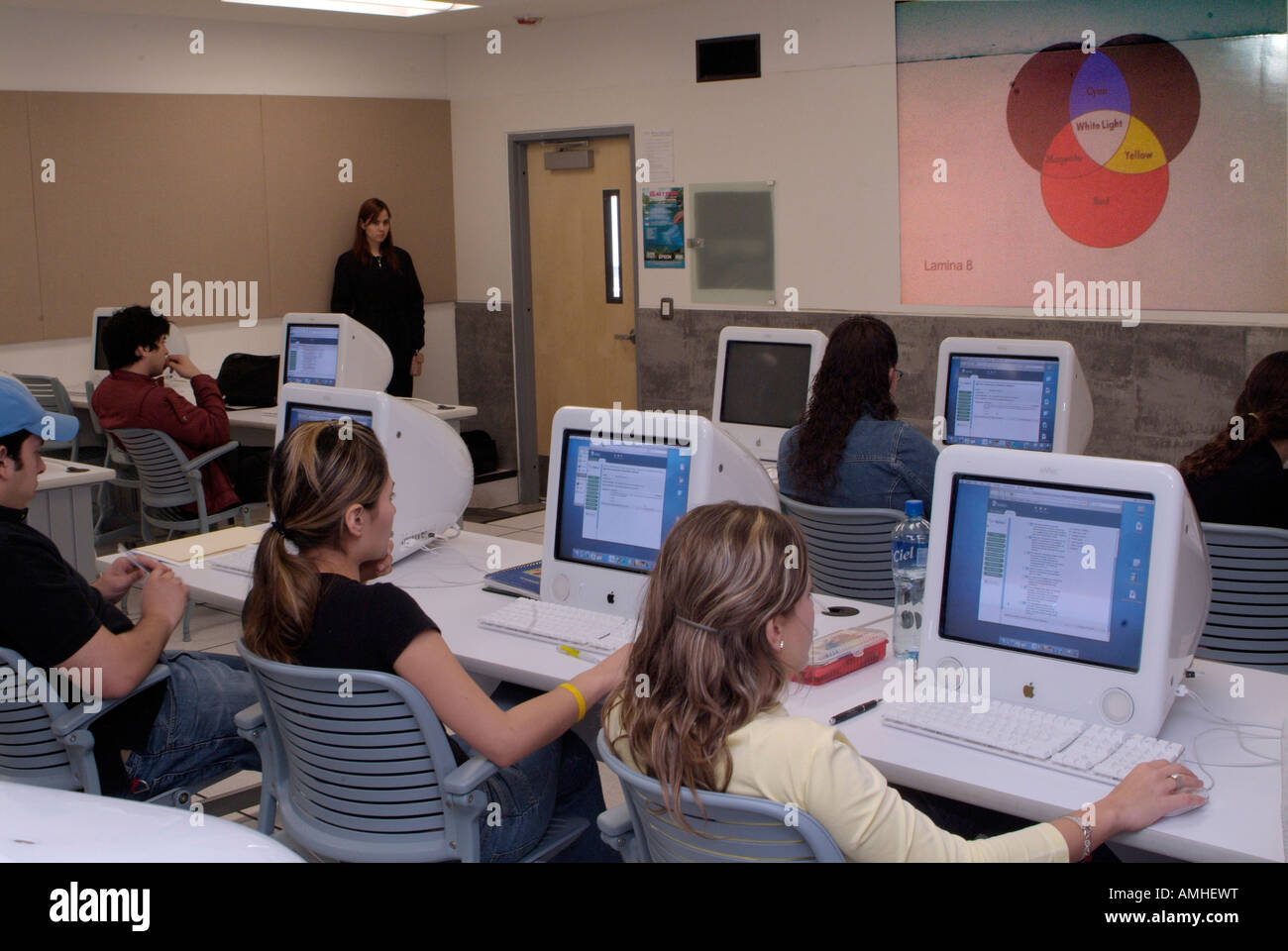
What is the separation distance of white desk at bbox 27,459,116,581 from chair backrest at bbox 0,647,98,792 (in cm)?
211

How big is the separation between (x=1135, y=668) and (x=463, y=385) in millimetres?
6703

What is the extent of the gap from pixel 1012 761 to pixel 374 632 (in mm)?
1022

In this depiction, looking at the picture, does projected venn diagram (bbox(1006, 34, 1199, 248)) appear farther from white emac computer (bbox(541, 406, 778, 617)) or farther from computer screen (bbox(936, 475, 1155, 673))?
computer screen (bbox(936, 475, 1155, 673))

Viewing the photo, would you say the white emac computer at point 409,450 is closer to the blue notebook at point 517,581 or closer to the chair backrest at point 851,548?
the blue notebook at point 517,581

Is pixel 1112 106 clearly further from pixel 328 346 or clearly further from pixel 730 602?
pixel 730 602

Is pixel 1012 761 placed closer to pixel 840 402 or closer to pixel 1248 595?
pixel 1248 595

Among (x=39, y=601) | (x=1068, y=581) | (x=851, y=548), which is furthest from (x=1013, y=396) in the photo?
(x=39, y=601)

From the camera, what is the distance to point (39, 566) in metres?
2.30

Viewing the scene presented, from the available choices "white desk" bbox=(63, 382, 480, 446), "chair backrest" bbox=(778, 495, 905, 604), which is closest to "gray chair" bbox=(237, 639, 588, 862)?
"chair backrest" bbox=(778, 495, 905, 604)

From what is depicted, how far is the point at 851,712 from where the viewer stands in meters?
2.14

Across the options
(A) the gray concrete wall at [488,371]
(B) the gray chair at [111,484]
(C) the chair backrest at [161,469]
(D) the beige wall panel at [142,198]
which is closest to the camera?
(C) the chair backrest at [161,469]

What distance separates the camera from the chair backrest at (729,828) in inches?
58.1

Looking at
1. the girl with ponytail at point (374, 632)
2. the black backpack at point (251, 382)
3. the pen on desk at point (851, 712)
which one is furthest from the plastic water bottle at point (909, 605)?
the black backpack at point (251, 382)

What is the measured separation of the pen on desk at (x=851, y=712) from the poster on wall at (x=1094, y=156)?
3.63 meters
